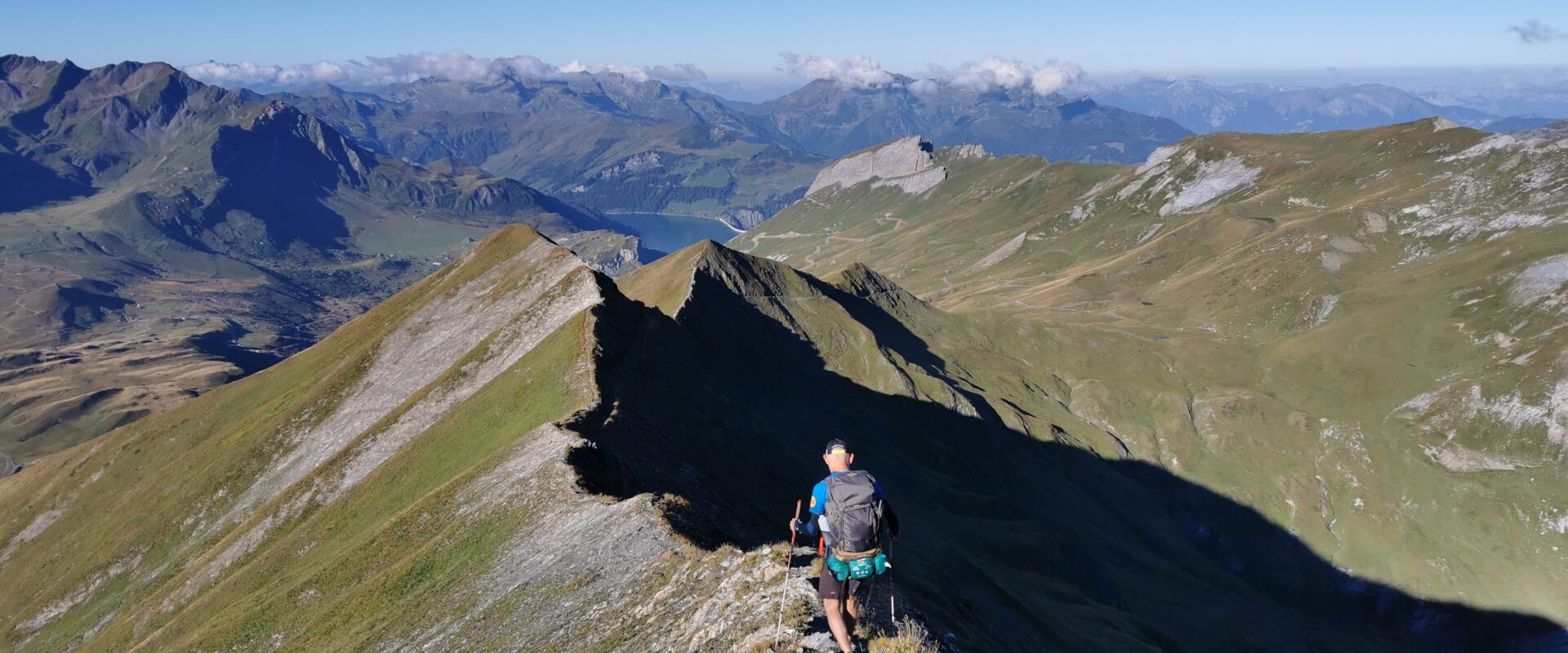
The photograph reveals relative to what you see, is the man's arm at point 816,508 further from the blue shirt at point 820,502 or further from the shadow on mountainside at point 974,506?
the shadow on mountainside at point 974,506

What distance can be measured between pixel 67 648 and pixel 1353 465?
8341 inches

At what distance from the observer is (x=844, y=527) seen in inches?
712

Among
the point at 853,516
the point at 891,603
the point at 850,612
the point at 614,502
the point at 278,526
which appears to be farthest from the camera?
the point at 278,526

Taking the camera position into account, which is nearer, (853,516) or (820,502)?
(853,516)

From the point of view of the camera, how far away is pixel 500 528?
4434 cm

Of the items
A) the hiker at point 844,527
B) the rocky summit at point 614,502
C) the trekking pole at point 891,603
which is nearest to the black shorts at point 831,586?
the hiker at point 844,527

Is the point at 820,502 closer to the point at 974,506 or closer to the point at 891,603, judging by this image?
the point at 891,603

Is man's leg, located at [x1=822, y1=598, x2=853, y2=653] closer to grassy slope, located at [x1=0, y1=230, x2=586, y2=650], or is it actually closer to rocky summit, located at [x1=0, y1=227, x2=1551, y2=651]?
rocky summit, located at [x1=0, y1=227, x2=1551, y2=651]

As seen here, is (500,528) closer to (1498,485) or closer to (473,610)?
(473,610)

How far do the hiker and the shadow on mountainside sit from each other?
8.32 metres

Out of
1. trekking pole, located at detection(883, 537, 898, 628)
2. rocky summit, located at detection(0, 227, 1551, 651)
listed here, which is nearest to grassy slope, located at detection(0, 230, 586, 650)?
rocky summit, located at detection(0, 227, 1551, 651)

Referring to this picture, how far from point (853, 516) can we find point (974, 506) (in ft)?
308

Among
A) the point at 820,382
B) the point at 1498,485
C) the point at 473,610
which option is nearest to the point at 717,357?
the point at 820,382

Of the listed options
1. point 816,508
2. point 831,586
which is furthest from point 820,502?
point 831,586
